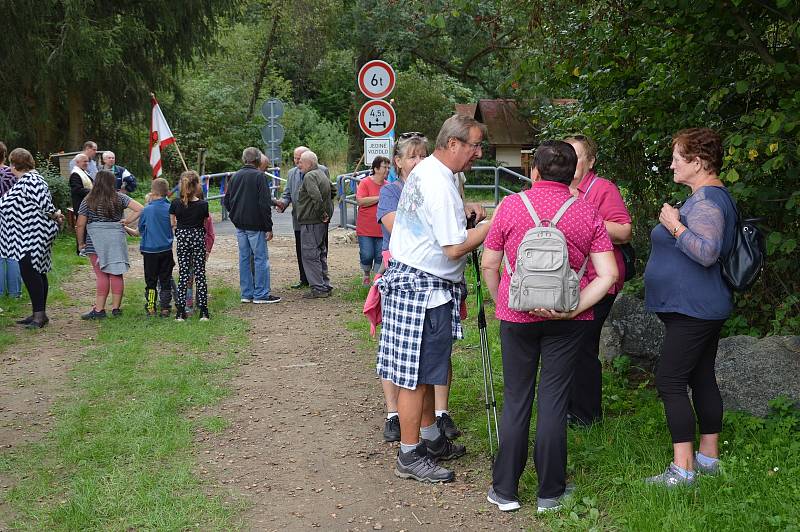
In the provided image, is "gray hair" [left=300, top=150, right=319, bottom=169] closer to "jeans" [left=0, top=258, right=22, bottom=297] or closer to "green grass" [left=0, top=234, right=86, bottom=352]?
"green grass" [left=0, top=234, right=86, bottom=352]

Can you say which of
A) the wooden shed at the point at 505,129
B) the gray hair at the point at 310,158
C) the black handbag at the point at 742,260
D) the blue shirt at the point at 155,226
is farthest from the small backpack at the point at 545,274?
the wooden shed at the point at 505,129

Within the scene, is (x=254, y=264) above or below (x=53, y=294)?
above

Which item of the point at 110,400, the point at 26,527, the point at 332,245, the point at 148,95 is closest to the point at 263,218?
the point at 110,400

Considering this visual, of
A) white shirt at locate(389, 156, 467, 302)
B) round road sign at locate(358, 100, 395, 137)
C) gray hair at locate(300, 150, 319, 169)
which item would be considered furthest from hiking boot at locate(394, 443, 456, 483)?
round road sign at locate(358, 100, 395, 137)

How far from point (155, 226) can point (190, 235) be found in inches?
16.1

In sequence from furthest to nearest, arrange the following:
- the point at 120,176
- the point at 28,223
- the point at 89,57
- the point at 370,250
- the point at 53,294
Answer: the point at 89,57 < the point at 120,176 < the point at 53,294 < the point at 370,250 < the point at 28,223

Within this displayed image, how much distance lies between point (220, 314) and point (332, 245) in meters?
5.73

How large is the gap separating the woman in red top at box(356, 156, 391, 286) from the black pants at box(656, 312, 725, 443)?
6.11 m

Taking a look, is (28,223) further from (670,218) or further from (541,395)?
(670,218)

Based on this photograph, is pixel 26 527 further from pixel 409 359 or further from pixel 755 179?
pixel 755 179

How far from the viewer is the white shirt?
15.3 feet

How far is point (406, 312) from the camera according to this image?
493 cm

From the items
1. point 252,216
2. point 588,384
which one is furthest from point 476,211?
point 252,216

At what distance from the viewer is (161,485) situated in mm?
5043
